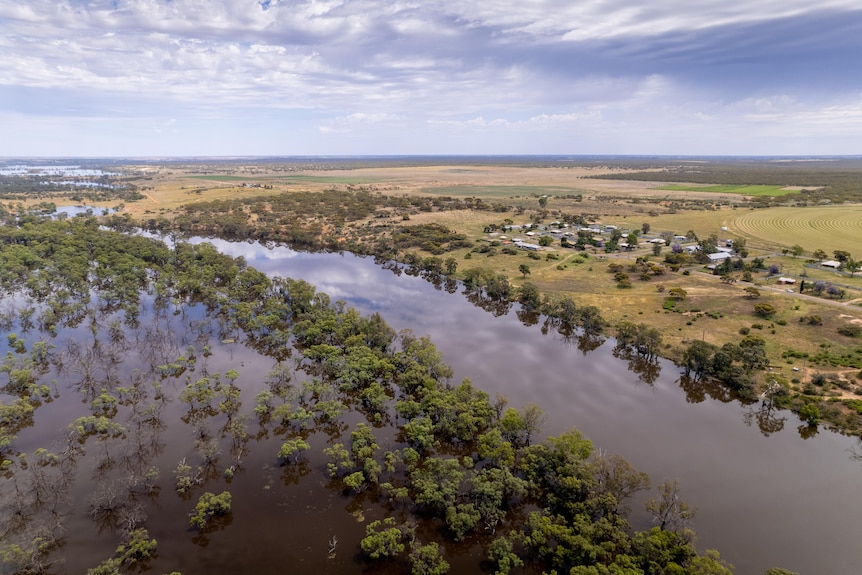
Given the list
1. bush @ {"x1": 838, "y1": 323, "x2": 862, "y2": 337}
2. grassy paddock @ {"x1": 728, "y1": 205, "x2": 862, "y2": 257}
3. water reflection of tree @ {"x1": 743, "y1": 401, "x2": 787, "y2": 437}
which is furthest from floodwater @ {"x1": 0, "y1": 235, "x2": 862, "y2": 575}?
grassy paddock @ {"x1": 728, "y1": 205, "x2": 862, "y2": 257}

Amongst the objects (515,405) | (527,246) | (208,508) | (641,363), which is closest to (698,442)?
(641,363)

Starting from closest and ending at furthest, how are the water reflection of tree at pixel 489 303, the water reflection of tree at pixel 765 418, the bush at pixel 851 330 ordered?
the water reflection of tree at pixel 765 418
the bush at pixel 851 330
the water reflection of tree at pixel 489 303

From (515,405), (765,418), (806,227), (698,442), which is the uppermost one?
(806,227)

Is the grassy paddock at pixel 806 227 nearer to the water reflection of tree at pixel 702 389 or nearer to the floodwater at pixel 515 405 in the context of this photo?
the water reflection of tree at pixel 702 389

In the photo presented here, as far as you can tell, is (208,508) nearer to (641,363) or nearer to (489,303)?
(641,363)

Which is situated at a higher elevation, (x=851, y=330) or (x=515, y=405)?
(x=851, y=330)

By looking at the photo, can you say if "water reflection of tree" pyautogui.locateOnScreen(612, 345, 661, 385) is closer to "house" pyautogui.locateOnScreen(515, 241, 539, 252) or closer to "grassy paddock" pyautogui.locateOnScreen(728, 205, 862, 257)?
"house" pyautogui.locateOnScreen(515, 241, 539, 252)

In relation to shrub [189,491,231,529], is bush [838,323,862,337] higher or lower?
higher

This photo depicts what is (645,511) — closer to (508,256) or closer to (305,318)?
(305,318)

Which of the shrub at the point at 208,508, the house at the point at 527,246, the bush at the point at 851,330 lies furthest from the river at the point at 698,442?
the house at the point at 527,246

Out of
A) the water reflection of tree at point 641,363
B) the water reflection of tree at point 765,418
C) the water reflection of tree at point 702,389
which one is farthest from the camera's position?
the water reflection of tree at point 641,363
